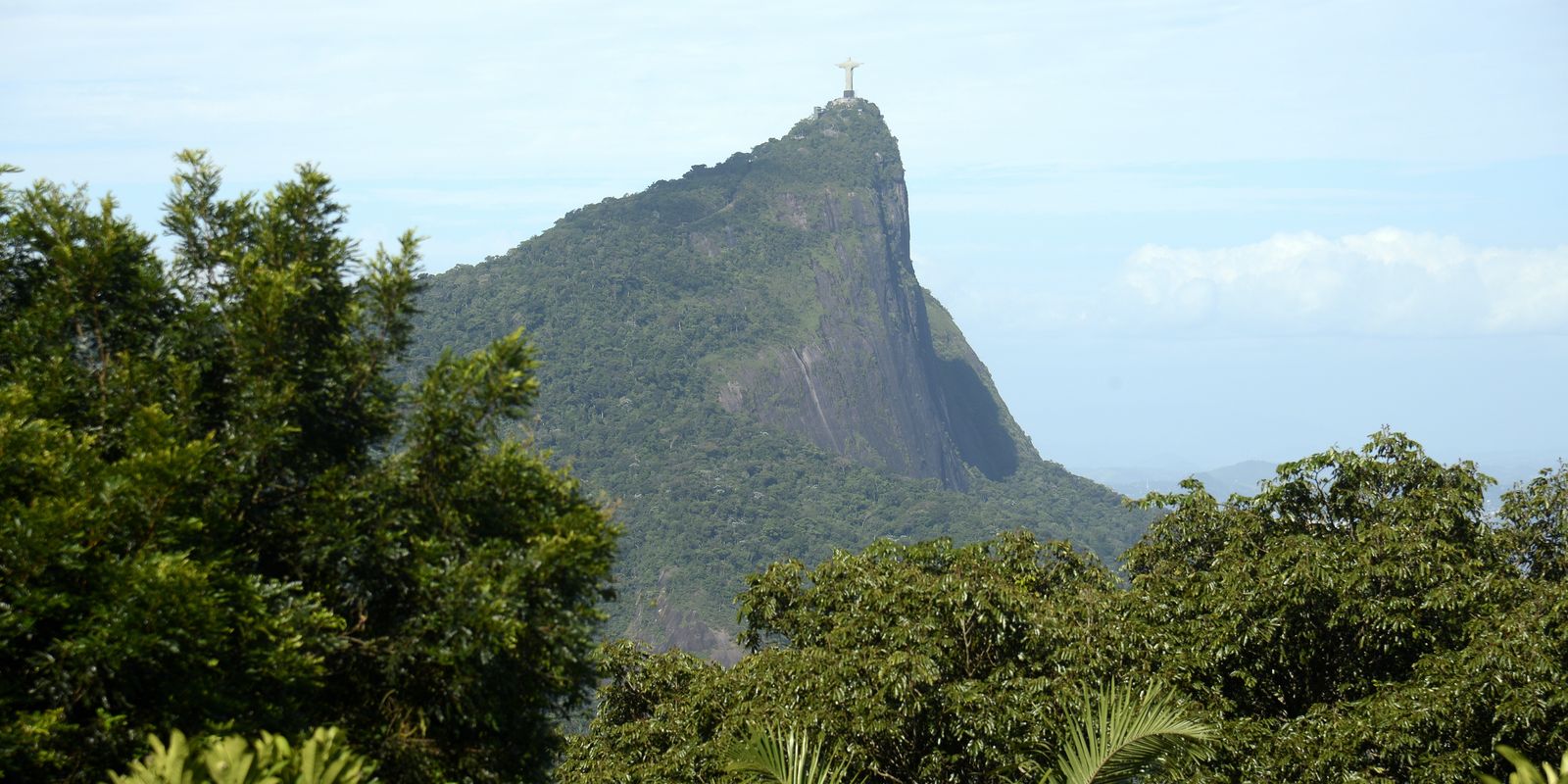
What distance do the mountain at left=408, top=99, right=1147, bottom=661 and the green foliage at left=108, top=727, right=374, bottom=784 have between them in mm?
87267

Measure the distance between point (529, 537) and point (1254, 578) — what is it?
36.0 ft

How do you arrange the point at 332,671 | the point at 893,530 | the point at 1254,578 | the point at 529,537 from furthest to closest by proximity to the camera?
the point at 893,530
the point at 1254,578
the point at 529,537
the point at 332,671

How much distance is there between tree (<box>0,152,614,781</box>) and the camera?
7.64 m

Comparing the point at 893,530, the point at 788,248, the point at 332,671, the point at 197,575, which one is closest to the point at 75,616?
the point at 197,575

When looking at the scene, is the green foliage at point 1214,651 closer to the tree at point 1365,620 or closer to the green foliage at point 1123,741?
the tree at point 1365,620

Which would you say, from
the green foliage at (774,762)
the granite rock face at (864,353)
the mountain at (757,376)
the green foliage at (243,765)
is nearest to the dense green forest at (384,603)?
the green foliage at (243,765)

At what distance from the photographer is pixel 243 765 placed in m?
5.51

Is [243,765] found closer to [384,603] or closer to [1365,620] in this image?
[384,603]

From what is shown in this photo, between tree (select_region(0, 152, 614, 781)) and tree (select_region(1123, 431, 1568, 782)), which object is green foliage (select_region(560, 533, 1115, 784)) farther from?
tree (select_region(0, 152, 614, 781))

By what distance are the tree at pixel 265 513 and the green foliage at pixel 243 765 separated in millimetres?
1754

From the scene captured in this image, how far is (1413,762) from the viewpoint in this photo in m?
13.5

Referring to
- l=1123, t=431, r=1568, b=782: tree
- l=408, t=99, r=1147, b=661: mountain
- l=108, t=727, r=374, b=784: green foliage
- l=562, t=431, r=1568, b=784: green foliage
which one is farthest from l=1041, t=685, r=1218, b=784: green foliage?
l=408, t=99, r=1147, b=661: mountain

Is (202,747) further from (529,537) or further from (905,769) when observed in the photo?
(905,769)

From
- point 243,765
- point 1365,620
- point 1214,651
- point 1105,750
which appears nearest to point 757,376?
point 1214,651
